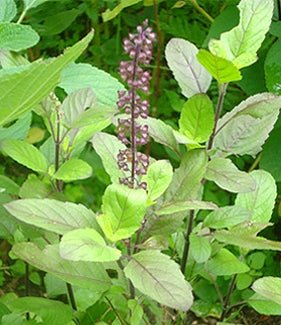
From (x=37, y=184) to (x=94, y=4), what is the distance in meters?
0.78

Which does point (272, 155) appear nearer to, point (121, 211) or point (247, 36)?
point (247, 36)

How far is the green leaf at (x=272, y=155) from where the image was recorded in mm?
1376

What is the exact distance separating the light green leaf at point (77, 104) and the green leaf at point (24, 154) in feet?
0.20

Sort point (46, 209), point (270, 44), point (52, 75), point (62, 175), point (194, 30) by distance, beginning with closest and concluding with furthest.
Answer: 1. point (52, 75)
2. point (46, 209)
3. point (62, 175)
4. point (270, 44)
5. point (194, 30)

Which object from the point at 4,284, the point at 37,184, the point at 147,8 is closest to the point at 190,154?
the point at 37,184

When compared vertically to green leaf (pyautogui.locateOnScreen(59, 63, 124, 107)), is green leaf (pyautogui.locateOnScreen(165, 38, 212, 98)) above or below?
above

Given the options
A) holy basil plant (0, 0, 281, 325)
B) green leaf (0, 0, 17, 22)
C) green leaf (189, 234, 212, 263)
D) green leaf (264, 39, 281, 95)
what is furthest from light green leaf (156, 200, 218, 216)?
green leaf (264, 39, 281, 95)

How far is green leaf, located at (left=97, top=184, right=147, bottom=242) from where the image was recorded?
0.76m

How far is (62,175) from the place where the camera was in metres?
0.91

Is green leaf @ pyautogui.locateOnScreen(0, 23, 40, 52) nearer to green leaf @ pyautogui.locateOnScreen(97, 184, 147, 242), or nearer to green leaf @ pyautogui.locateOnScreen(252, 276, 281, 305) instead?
green leaf @ pyautogui.locateOnScreen(97, 184, 147, 242)

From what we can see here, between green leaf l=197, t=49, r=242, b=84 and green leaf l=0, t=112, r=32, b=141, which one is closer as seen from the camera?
green leaf l=197, t=49, r=242, b=84

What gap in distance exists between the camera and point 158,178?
83 cm

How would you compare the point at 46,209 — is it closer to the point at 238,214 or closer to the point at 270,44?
the point at 238,214

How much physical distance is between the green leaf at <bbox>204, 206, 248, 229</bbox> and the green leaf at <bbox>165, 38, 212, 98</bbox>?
6.1 inches
